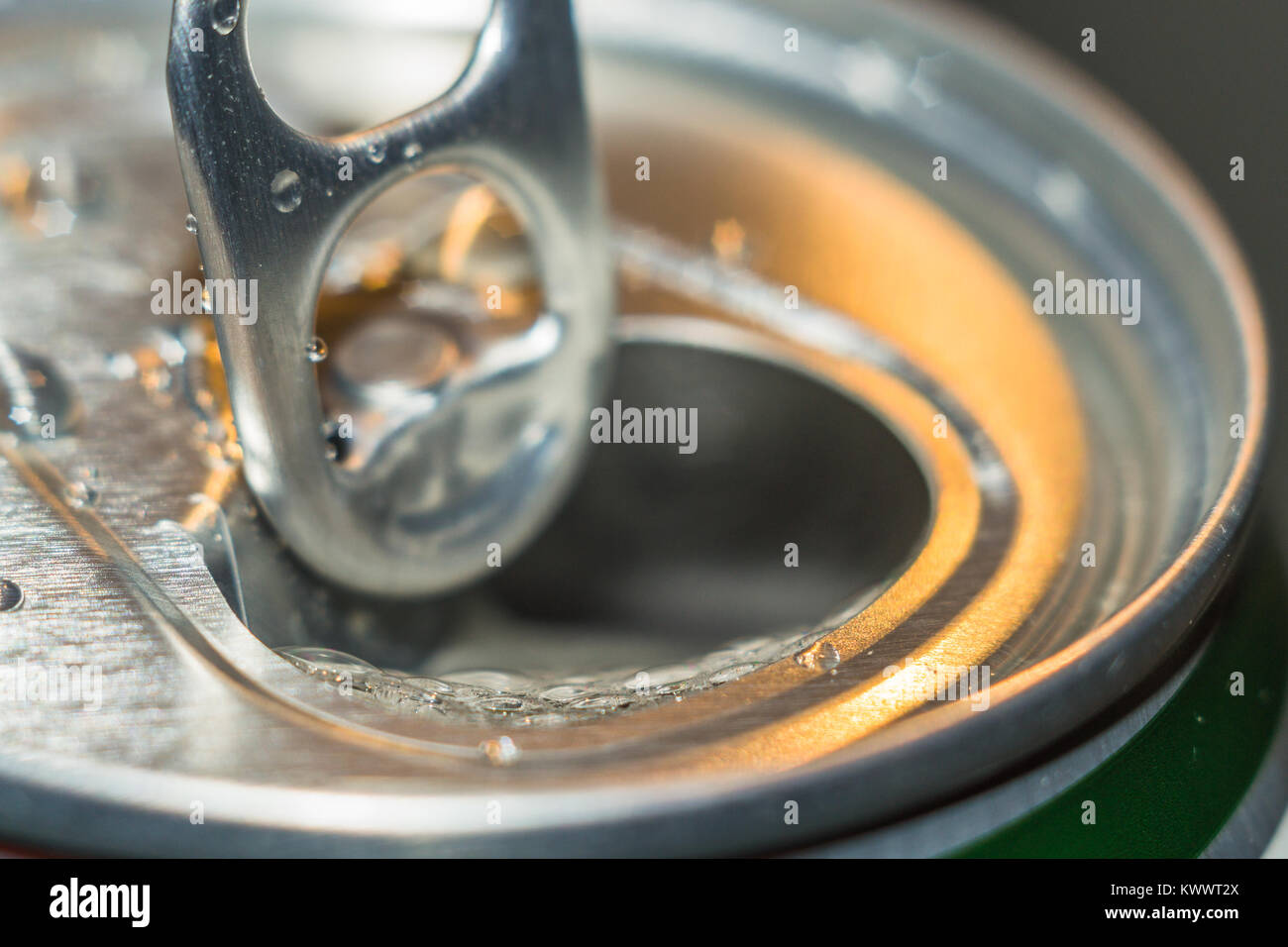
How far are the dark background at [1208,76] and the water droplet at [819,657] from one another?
66 cm

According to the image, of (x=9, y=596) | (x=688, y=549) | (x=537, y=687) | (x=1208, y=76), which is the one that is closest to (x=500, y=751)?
(x=537, y=687)

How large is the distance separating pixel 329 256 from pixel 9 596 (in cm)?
24

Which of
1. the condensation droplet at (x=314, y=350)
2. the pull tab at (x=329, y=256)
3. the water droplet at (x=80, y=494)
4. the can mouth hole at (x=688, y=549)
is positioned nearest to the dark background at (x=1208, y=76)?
the can mouth hole at (x=688, y=549)

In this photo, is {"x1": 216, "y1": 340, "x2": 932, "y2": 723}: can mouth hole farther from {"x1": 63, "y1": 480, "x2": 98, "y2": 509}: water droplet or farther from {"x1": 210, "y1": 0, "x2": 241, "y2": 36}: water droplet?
{"x1": 210, "y1": 0, "x2": 241, "y2": 36}: water droplet

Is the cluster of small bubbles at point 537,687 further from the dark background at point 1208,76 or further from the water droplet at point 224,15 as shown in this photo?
the dark background at point 1208,76

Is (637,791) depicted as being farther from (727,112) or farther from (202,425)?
(727,112)

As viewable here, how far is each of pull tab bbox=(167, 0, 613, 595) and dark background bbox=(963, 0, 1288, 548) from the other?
0.64 meters

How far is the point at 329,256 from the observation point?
2.30ft

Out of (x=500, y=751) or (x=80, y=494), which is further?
(x=80, y=494)

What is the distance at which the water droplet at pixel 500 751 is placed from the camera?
0.60m

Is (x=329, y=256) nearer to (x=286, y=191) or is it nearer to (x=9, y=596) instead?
(x=286, y=191)

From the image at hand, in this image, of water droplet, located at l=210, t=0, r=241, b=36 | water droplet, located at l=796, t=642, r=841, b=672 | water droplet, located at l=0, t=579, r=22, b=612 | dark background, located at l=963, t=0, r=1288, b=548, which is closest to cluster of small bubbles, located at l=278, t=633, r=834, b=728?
water droplet, located at l=796, t=642, r=841, b=672

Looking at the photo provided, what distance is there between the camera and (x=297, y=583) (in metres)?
0.76

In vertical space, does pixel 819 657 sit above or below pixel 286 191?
below
